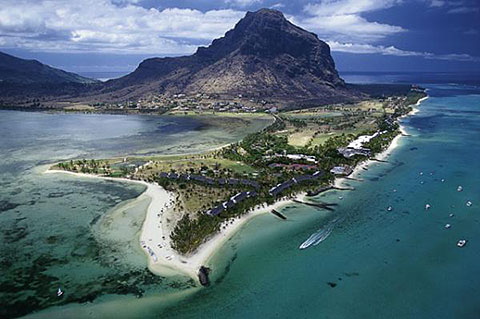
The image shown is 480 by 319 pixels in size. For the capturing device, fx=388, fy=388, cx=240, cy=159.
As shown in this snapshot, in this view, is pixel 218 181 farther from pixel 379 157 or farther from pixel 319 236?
pixel 379 157

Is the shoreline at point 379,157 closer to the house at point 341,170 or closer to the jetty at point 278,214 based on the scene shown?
the house at point 341,170

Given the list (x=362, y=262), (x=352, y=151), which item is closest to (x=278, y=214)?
(x=362, y=262)

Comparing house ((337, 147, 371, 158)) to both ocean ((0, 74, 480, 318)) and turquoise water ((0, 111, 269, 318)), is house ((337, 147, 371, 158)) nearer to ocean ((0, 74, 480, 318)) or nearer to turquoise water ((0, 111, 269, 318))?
ocean ((0, 74, 480, 318))

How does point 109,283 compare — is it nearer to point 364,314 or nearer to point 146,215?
point 146,215

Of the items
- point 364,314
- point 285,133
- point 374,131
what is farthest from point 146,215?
point 374,131

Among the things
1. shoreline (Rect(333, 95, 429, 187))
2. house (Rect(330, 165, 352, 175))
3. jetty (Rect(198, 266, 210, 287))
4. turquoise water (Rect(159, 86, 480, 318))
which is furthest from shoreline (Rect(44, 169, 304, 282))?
house (Rect(330, 165, 352, 175))

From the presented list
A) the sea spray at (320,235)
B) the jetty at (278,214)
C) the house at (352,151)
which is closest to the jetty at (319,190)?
the jetty at (278,214)
